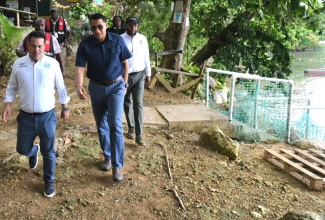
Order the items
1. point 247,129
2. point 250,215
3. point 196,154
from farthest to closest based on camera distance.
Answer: point 247,129
point 196,154
point 250,215

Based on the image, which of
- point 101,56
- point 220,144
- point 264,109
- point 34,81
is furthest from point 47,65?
point 264,109

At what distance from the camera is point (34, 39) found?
127 inches

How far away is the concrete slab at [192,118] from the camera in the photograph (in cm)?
586

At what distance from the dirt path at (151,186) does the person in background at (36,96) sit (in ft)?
1.06

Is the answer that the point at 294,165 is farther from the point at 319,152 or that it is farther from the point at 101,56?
the point at 101,56

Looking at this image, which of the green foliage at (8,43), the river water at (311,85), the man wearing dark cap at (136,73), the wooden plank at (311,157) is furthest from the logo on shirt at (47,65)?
the river water at (311,85)

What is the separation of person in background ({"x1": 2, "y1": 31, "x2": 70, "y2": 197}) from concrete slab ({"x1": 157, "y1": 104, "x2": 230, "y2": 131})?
2.63 m

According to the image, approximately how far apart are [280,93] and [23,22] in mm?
10432

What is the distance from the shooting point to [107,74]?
3771 millimetres

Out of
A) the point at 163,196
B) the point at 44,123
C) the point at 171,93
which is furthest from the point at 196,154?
the point at 171,93

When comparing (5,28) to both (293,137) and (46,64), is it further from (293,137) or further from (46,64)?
(293,137)

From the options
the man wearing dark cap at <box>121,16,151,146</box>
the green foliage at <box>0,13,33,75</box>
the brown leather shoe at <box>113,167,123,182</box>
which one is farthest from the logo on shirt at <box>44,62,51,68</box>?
the green foliage at <box>0,13,33,75</box>

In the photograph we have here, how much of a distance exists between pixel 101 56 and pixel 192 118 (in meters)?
2.68

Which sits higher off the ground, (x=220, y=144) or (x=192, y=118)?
(x=192, y=118)
